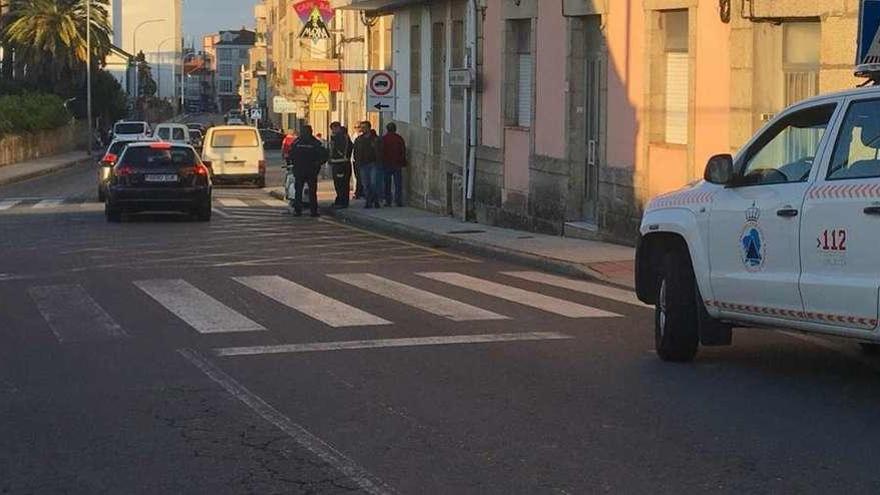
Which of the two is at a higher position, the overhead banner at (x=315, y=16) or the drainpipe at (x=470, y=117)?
the overhead banner at (x=315, y=16)

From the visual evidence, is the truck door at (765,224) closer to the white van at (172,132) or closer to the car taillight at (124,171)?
the car taillight at (124,171)

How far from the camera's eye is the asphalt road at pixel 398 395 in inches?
273

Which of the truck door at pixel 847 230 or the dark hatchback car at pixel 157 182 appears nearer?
the truck door at pixel 847 230

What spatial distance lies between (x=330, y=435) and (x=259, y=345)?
3.35m

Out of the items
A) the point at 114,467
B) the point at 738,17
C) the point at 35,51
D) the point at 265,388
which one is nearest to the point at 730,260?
the point at 265,388

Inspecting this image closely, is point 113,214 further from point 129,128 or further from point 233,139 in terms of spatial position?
point 129,128

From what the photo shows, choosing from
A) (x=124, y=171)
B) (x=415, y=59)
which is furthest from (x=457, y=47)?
(x=124, y=171)

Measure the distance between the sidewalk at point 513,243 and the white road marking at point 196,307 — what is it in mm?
4762

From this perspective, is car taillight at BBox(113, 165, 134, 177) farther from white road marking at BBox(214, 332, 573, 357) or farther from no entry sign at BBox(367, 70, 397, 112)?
white road marking at BBox(214, 332, 573, 357)

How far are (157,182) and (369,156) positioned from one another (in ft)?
19.7

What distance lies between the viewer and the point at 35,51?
7981cm

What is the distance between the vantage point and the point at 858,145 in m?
8.67

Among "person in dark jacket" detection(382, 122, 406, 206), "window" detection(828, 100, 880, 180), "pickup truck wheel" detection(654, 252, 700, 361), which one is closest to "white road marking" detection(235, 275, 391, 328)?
"pickup truck wheel" detection(654, 252, 700, 361)

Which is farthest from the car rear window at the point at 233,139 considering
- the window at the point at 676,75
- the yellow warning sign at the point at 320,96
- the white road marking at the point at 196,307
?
the white road marking at the point at 196,307
